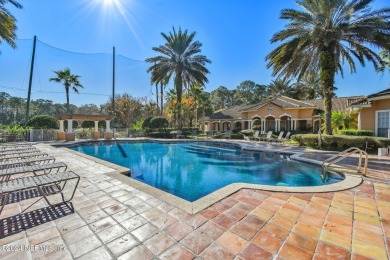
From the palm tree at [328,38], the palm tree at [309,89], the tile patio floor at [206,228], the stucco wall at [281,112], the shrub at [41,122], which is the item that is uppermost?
the palm tree at [309,89]

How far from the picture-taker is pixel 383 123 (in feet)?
40.2

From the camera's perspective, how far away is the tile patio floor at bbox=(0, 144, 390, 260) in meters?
2.43

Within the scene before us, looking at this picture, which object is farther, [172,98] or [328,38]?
[172,98]

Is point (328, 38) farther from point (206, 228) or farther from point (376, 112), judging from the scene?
point (206, 228)

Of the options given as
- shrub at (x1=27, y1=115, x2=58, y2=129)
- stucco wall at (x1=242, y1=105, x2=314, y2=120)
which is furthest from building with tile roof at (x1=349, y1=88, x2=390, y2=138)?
shrub at (x1=27, y1=115, x2=58, y2=129)

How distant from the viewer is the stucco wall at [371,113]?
12102mm

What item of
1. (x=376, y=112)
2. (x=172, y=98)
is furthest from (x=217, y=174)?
(x=172, y=98)

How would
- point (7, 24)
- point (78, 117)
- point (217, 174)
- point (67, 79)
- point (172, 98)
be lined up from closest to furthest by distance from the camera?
point (217, 174), point (7, 24), point (78, 117), point (67, 79), point (172, 98)

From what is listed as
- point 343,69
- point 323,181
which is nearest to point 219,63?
point 343,69

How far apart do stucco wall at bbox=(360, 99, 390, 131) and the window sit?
331 millimetres

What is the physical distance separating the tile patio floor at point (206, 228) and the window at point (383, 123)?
11.2 m

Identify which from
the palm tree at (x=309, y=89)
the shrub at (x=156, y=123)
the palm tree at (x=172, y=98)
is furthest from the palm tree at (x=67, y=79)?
the palm tree at (x=309, y=89)

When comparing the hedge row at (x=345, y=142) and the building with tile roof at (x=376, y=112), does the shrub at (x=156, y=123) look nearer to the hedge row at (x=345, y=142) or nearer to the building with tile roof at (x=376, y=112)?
the hedge row at (x=345, y=142)

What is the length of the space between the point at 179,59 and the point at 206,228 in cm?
2428
